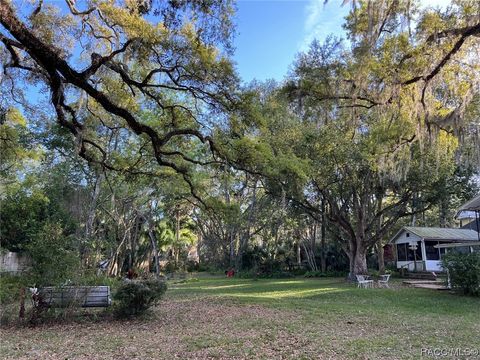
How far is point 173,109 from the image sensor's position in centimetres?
1084

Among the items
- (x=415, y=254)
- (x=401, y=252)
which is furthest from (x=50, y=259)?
(x=401, y=252)

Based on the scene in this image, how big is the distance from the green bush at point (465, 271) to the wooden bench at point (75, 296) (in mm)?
11388

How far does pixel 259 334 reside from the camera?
7.30m

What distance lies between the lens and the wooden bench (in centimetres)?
855

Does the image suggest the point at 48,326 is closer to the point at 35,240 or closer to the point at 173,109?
the point at 35,240

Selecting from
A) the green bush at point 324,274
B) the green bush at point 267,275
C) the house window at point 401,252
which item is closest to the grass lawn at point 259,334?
the green bush at point 324,274

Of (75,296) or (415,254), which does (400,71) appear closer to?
(75,296)

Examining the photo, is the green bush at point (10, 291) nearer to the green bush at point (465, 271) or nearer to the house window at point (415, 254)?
the green bush at point (465, 271)

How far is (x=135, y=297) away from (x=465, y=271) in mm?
11078

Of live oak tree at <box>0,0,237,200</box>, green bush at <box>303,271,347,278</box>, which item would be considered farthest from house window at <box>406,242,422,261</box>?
live oak tree at <box>0,0,237,200</box>


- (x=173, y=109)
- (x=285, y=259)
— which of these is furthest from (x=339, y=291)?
(x=285, y=259)

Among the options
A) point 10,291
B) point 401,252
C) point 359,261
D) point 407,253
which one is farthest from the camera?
A: point 401,252

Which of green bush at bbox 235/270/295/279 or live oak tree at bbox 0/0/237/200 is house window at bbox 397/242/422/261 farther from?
live oak tree at bbox 0/0/237/200

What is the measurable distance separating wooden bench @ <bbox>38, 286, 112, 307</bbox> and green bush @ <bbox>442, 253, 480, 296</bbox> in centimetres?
1139
